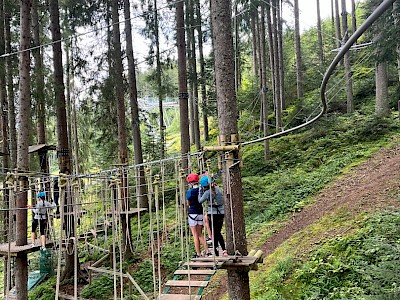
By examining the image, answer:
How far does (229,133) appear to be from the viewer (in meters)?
3.40

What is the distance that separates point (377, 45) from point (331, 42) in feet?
38.0

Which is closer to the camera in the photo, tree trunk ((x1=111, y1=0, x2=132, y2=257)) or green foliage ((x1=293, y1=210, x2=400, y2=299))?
green foliage ((x1=293, y1=210, x2=400, y2=299))

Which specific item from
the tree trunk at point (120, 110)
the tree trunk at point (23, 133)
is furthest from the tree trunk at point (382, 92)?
the tree trunk at point (23, 133)

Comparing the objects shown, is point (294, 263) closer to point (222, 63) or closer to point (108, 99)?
point (222, 63)

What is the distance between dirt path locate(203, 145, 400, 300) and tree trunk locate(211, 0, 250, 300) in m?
2.29

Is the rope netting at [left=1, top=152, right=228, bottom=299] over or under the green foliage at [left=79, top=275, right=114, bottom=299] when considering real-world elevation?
over

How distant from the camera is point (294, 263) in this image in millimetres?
4637

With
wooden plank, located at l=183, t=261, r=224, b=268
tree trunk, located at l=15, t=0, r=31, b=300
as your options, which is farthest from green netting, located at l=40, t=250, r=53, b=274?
wooden plank, located at l=183, t=261, r=224, b=268

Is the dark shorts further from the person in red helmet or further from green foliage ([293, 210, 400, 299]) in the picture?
green foliage ([293, 210, 400, 299])

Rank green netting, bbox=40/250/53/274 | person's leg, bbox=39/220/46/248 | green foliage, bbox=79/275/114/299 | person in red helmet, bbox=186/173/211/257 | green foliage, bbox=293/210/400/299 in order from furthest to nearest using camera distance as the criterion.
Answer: green netting, bbox=40/250/53/274 < green foliage, bbox=79/275/114/299 < person's leg, bbox=39/220/46/248 < person in red helmet, bbox=186/173/211/257 < green foliage, bbox=293/210/400/299

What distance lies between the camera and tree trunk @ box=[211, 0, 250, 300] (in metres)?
3.26

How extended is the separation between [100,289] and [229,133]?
5217 mm

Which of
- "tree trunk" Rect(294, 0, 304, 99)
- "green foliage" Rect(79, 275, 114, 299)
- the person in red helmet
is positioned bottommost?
"green foliage" Rect(79, 275, 114, 299)

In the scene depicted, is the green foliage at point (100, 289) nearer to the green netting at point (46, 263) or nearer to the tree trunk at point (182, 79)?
the green netting at point (46, 263)
